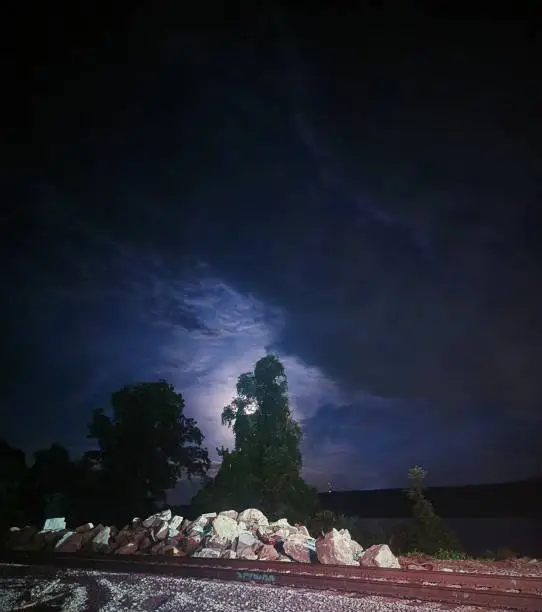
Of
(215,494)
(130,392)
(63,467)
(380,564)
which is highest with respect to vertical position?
(130,392)

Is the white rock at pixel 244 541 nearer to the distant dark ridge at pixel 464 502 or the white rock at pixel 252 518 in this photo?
the white rock at pixel 252 518

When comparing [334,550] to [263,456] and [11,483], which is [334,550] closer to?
[263,456]

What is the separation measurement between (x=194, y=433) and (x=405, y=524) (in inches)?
742

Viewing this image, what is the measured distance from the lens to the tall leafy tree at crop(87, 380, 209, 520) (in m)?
32.2

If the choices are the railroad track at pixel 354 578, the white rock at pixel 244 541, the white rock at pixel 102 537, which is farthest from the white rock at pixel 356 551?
the white rock at pixel 102 537

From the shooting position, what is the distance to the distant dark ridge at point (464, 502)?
1064 inches

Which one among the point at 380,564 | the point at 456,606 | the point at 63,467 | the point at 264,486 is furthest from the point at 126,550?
the point at 63,467

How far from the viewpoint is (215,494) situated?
2684 cm

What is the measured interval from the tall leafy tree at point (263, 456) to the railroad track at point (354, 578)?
9607 millimetres

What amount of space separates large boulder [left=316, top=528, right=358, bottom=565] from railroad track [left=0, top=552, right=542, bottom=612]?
2.46ft

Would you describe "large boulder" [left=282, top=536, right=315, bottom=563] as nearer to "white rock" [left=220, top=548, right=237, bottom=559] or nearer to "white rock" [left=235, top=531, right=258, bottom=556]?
"white rock" [left=235, top=531, right=258, bottom=556]

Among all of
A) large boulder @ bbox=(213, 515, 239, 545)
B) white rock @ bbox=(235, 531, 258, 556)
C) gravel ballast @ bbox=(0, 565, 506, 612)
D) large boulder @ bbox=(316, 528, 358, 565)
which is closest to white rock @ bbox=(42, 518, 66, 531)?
large boulder @ bbox=(213, 515, 239, 545)

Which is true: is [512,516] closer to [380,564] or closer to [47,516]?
[380,564]

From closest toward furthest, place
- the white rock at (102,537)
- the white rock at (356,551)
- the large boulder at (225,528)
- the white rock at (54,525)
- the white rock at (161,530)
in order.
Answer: the white rock at (356,551) < the large boulder at (225,528) < the white rock at (161,530) < the white rock at (102,537) < the white rock at (54,525)
